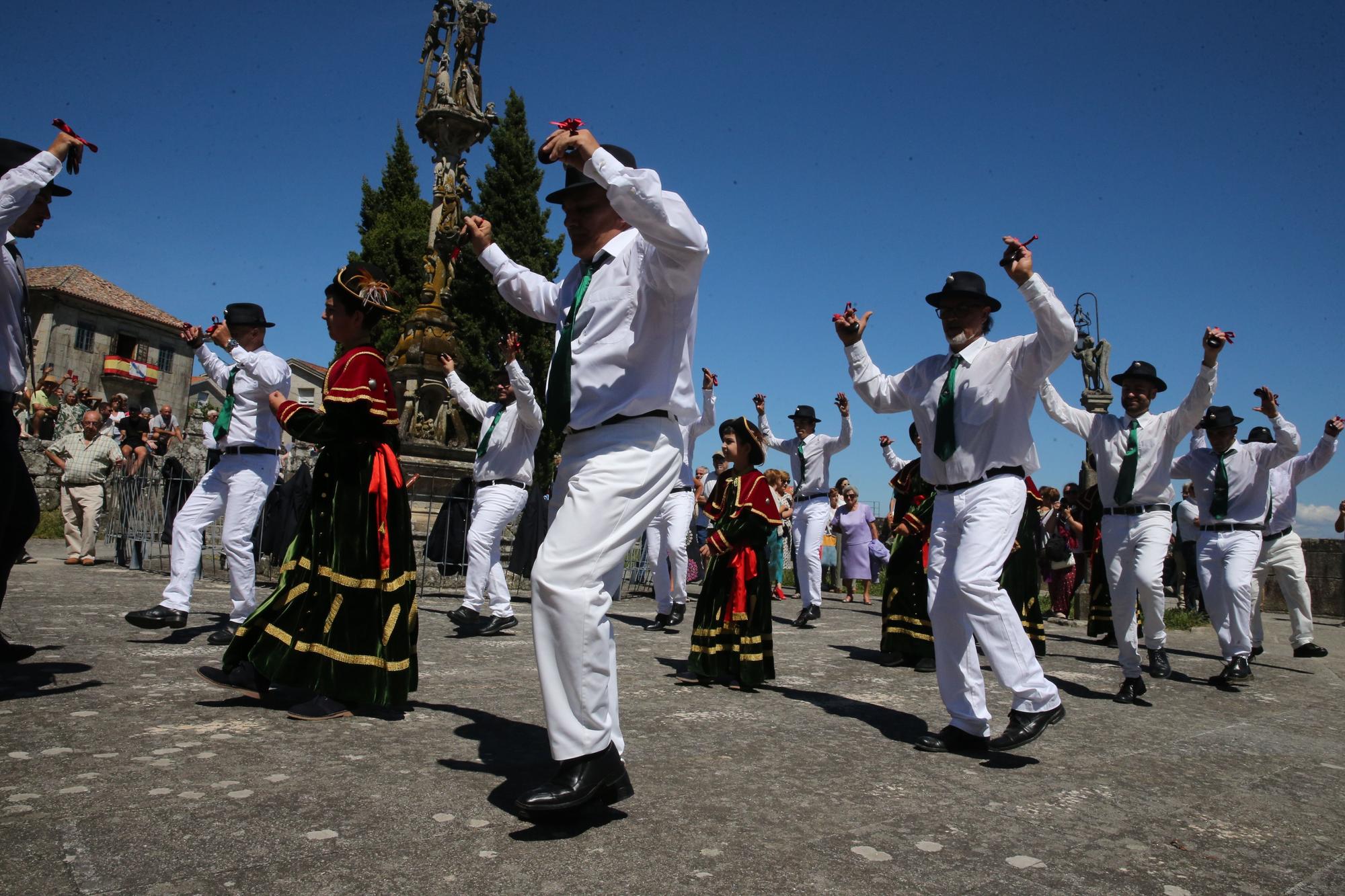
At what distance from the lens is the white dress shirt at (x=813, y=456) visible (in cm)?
1075

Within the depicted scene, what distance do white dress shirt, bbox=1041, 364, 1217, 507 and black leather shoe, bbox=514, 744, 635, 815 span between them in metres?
4.71

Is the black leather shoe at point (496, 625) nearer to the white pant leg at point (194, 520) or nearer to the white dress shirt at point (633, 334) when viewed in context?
the white pant leg at point (194, 520)

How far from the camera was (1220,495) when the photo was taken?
7.99 meters

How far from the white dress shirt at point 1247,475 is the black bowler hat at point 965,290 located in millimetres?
4250

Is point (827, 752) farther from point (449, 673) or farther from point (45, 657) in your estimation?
point (45, 657)

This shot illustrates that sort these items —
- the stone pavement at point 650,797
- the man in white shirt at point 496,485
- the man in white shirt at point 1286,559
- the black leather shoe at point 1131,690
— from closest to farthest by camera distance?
the stone pavement at point 650,797 < the black leather shoe at point 1131,690 < the man in white shirt at point 496,485 < the man in white shirt at point 1286,559

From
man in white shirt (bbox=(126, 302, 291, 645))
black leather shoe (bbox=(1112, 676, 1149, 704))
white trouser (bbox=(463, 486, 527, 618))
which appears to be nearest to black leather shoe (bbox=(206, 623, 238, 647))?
man in white shirt (bbox=(126, 302, 291, 645))

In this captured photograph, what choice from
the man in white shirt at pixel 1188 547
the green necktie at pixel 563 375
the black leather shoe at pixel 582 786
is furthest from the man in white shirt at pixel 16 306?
the man in white shirt at pixel 1188 547

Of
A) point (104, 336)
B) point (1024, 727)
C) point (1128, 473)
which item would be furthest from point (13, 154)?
point (104, 336)

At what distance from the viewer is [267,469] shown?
662cm

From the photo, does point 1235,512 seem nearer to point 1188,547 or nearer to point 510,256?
point 1188,547

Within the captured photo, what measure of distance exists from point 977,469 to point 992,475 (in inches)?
3.1

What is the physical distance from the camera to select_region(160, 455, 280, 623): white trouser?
6348 mm

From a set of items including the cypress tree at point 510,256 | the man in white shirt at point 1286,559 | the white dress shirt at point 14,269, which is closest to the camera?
the white dress shirt at point 14,269
